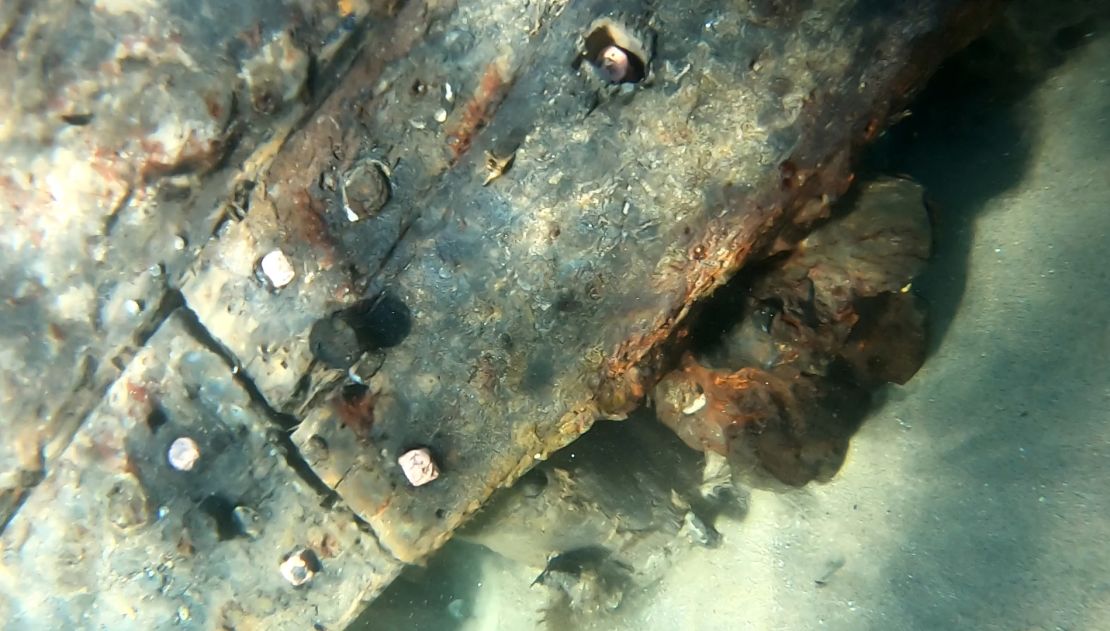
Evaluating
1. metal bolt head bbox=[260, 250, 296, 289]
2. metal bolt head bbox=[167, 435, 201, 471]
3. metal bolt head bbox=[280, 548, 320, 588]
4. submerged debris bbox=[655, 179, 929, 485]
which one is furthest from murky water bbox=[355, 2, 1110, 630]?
metal bolt head bbox=[260, 250, 296, 289]

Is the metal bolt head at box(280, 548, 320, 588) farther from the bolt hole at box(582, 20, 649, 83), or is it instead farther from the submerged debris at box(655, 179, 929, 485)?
the bolt hole at box(582, 20, 649, 83)

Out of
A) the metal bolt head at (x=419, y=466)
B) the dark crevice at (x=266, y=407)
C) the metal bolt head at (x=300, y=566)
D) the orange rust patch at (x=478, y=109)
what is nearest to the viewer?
the orange rust patch at (x=478, y=109)

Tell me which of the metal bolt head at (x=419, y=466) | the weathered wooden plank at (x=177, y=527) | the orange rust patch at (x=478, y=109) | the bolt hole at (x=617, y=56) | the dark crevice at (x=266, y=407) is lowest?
the weathered wooden plank at (x=177, y=527)

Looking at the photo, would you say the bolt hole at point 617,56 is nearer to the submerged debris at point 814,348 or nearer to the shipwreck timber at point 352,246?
the shipwreck timber at point 352,246

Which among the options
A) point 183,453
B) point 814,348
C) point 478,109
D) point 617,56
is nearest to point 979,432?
point 814,348

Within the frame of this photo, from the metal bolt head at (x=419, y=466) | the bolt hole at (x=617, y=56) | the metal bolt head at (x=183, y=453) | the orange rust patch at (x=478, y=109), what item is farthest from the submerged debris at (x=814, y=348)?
the metal bolt head at (x=183, y=453)

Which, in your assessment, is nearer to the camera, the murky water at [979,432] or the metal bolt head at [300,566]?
the murky water at [979,432]

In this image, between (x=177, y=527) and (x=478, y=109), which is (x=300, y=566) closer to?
(x=177, y=527)

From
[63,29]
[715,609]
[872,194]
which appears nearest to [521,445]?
[715,609]
